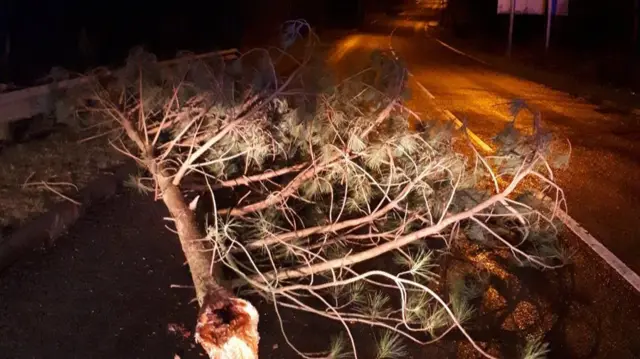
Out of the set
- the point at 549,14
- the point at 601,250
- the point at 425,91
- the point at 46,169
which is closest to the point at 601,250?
the point at 601,250

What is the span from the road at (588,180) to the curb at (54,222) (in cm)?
326

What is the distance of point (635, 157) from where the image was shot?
912cm

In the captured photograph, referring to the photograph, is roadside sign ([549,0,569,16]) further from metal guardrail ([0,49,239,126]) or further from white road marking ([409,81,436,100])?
metal guardrail ([0,49,239,126])

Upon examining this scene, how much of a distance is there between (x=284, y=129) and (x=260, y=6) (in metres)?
25.4

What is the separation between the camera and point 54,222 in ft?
18.0

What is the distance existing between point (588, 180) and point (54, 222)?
599 centimetres

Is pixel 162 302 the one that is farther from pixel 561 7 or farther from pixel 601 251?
pixel 561 7

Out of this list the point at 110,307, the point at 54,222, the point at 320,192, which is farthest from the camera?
the point at 320,192

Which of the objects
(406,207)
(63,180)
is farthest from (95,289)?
(406,207)

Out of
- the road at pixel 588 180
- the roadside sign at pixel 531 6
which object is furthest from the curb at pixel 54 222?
the roadside sign at pixel 531 6

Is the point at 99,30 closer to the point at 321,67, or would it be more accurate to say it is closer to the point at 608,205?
the point at 321,67

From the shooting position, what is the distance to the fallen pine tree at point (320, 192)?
454 cm

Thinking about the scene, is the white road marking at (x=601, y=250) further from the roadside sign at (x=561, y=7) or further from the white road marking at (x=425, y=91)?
the roadside sign at (x=561, y=7)

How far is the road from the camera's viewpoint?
14.9ft
